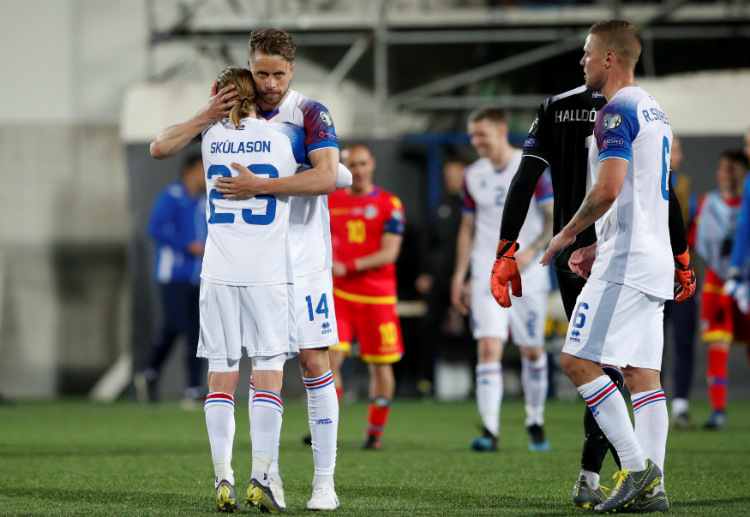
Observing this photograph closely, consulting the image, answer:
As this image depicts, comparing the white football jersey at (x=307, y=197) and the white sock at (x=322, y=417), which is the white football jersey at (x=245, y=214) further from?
the white sock at (x=322, y=417)

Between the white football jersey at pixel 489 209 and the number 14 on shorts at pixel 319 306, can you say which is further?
the white football jersey at pixel 489 209

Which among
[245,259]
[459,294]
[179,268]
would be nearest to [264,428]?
[245,259]

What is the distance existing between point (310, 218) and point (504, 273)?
0.86m

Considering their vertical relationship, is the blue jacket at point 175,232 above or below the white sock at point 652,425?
above

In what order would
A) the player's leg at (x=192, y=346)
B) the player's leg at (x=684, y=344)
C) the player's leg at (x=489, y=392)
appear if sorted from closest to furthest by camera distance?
the player's leg at (x=489, y=392) → the player's leg at (x=684, y=344) → the player's leg at (x=192, y=346)

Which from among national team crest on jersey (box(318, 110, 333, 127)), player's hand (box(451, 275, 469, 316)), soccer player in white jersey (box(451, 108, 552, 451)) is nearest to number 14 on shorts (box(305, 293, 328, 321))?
national team crest on jersey (box(318, 110, 333, 127))

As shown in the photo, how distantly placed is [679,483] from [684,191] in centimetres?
396

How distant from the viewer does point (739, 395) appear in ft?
40.0

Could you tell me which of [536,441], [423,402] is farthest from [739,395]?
[536,441]

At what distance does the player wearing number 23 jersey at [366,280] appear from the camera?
7562mm

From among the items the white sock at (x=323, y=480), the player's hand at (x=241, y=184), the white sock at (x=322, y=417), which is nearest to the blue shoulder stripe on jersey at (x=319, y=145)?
the player's hand at (x=241, y=184)

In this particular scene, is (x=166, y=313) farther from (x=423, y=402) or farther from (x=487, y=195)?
(x=487, y=195)

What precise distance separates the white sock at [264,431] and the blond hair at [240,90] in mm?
1124

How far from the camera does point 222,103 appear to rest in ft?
14.1
